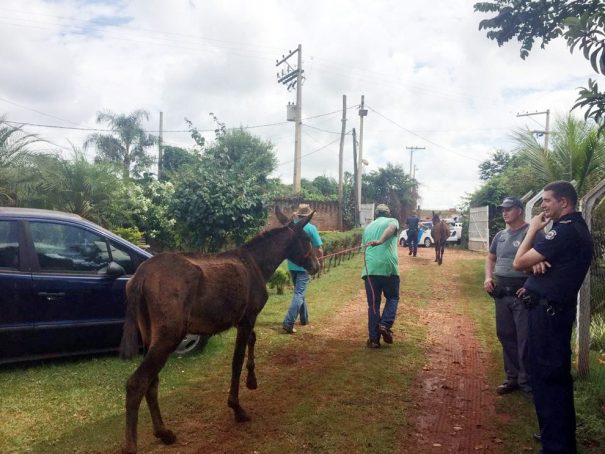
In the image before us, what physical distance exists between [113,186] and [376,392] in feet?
29.5

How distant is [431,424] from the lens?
4.48 m

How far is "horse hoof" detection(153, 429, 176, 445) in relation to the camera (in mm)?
3959

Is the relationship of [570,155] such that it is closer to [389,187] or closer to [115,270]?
[115,270]

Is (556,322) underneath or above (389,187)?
underneath

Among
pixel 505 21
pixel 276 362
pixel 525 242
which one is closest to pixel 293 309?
pixel 276 362

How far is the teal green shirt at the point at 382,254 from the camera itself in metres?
6.89

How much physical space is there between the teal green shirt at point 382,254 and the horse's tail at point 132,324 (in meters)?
3.69

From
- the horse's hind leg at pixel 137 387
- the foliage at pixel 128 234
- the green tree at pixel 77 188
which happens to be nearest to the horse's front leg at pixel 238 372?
the horse's hind leg at pixel 137 387

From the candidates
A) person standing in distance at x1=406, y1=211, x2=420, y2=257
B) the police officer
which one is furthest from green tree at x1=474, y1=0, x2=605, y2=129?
person standing in distance at x1=406, y1=211, x2=420, y2=257

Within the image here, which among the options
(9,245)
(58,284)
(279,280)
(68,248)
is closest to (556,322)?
(58,284)

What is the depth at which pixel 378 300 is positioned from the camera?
696cm

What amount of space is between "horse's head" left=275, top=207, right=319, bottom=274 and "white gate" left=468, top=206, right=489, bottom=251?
63.1 feet

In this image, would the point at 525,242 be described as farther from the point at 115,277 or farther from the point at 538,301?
the point at 115,277

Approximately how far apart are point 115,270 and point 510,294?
170 inches
